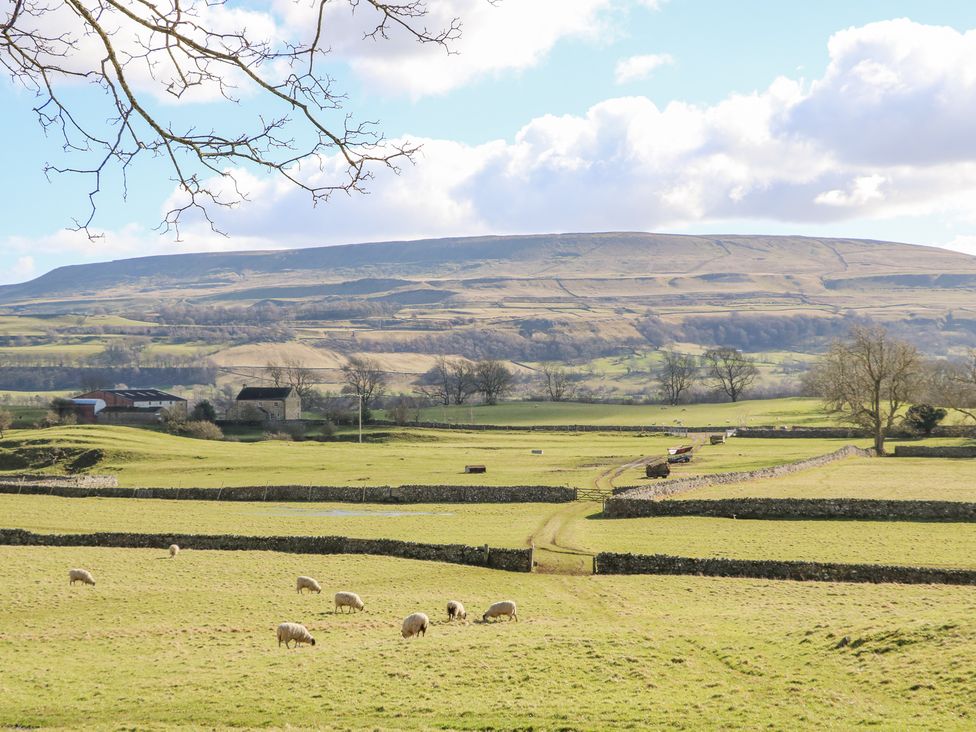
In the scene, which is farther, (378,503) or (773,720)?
(378,503)

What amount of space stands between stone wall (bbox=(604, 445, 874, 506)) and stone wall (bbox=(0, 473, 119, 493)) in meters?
34.8

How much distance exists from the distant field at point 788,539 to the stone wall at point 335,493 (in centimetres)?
872

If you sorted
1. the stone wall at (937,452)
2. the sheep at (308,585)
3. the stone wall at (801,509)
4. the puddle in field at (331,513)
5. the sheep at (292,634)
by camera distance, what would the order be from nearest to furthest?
the sheep at (292,634) < the sheep at (308,585) < the stone wall at (801,509) < the puddle in field at (331,513) < the stone wall at (937,452)

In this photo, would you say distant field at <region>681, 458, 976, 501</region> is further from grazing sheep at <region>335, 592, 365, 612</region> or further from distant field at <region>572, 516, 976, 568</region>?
grazing sheep at <region>335, 592, 365, 612</region>

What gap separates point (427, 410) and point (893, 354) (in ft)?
207

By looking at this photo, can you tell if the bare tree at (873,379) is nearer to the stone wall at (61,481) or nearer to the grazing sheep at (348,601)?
the stone wall at (61,481)

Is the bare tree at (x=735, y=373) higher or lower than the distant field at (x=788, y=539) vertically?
higher

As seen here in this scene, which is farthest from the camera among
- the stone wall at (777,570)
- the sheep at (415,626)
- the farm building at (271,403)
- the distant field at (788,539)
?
the farm building at (271,403)

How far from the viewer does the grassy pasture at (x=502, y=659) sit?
1809cm

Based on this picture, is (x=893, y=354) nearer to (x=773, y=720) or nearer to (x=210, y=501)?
(x=210, y=501)

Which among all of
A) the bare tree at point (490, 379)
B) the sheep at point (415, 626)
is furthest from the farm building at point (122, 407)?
the sheep at point (415, 626)

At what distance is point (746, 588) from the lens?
3281cm

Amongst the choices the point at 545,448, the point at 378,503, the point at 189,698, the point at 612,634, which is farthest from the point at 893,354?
the point at 189,698

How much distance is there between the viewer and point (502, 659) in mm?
21797
